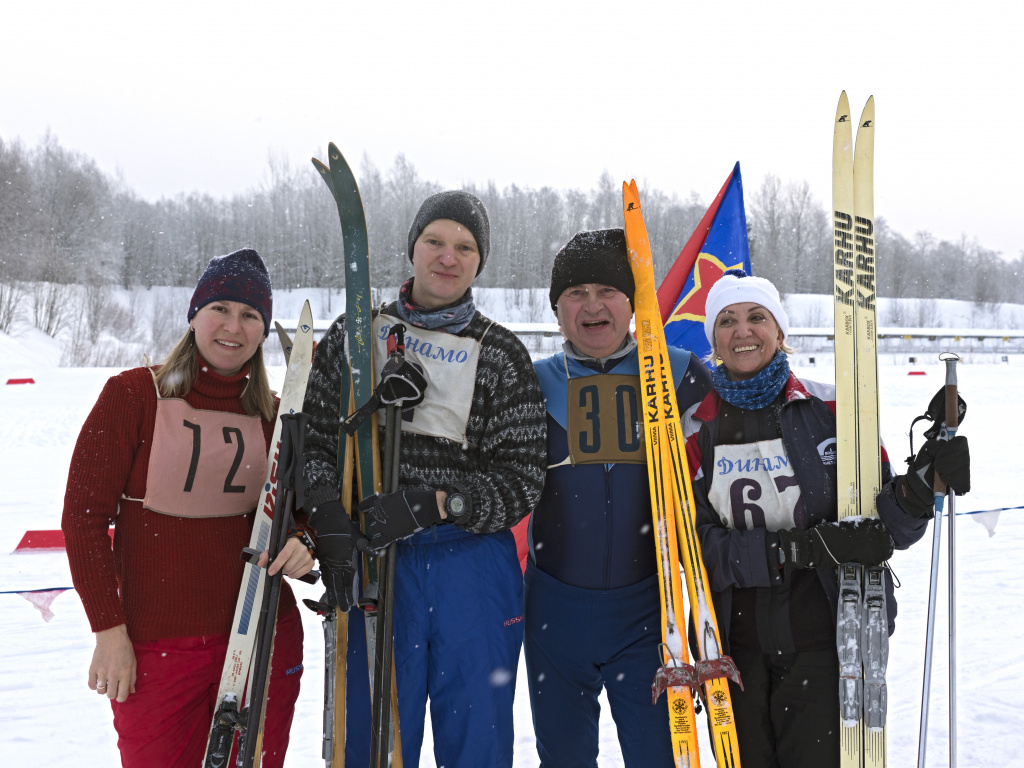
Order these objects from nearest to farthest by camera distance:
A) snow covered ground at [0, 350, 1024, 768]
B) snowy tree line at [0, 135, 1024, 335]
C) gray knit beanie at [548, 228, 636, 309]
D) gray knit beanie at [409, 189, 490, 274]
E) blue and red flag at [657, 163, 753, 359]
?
gray knit beanie at [409, 189, 490, 274] → gray knit beanie at [548, 228, 636, 309] → snow covered ground at [0, 350, 1024, 768] → blue and red flag at [657, 163, 753, 359] → snowy tree line at [0, 135, 1024, 335]

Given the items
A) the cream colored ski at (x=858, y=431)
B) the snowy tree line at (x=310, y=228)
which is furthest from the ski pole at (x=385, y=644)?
the snowy tree line at (x=310, y=228)

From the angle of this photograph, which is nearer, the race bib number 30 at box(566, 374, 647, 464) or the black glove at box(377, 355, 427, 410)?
the black glove at box(377, 355, 427, 410)

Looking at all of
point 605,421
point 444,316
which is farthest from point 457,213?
point 605,421

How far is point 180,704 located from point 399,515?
783 mm

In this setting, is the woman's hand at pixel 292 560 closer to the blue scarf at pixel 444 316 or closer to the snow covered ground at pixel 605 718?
the blue scarf at pixel 444 316

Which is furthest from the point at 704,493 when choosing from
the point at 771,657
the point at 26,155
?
the point at 26,155

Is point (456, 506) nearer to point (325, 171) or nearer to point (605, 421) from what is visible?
point (605, 421)

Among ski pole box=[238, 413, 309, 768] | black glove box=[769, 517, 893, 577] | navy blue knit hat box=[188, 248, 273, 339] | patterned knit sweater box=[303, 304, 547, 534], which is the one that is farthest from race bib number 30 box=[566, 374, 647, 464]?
navy blue knit hat box=[188, 248, 273, 339]

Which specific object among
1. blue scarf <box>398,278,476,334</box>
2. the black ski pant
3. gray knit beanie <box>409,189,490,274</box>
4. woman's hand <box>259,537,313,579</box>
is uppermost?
gray knit beanie <box>409,189,490,274</box>

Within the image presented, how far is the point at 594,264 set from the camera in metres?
2.21

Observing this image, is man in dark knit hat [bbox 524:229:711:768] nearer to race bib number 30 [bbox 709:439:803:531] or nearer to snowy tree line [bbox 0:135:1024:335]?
race bib number 30 [bbox 709:439:803:531]

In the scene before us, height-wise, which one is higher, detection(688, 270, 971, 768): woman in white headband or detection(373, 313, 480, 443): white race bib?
detection(373, 313, 480, 443): white race bib

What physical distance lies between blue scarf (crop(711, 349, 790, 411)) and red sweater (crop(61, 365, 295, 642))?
1.52m

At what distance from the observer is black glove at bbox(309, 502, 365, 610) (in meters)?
1.78
